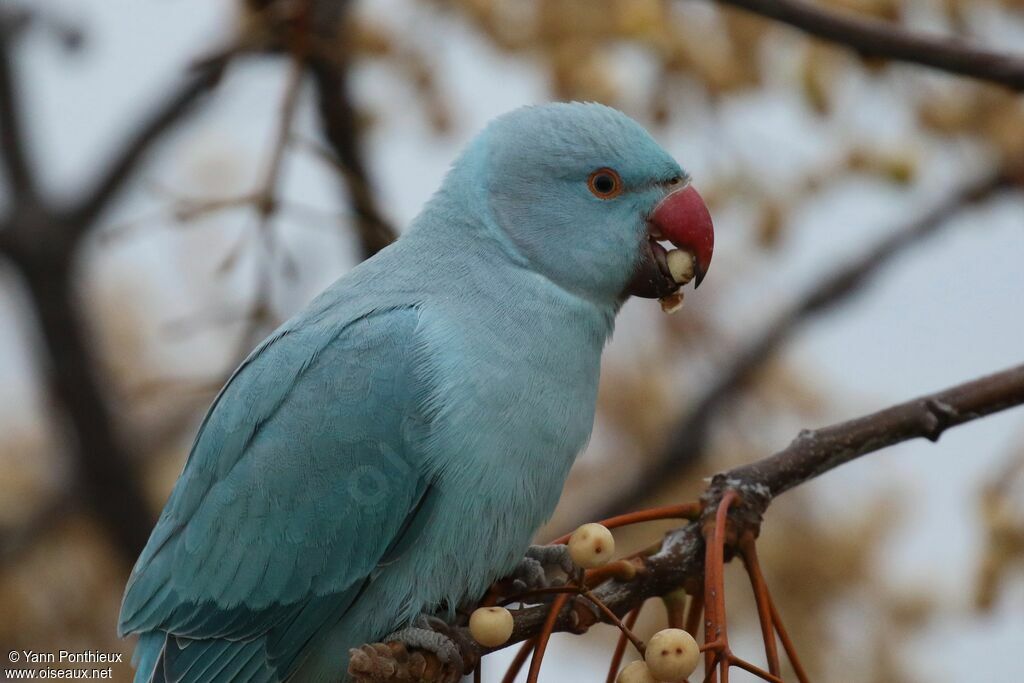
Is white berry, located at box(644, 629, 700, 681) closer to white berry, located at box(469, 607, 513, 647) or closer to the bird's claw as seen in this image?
white berry, located at box(469, 607, 513, 647)

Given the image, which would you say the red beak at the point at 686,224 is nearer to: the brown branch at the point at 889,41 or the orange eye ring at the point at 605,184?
the orange eye ring at the point at 605,184

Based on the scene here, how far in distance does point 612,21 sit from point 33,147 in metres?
2.55

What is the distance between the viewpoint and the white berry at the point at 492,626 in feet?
6.18

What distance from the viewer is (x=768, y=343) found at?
4.45 m

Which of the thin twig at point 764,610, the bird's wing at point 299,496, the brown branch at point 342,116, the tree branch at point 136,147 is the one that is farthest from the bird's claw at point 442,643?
the tree branch at point 136,147

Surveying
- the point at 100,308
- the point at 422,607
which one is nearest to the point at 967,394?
the point at 422,607

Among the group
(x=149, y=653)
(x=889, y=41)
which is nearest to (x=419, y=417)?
(x=149, y=653)

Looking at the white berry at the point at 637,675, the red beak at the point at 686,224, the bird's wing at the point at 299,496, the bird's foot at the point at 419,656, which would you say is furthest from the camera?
the red beak at the point at 686,224

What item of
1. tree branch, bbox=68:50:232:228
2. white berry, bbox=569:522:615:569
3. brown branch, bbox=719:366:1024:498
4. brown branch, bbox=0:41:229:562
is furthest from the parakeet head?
tree branch, bbox=68:50:232:228

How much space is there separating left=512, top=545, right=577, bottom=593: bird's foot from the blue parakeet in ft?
0.27

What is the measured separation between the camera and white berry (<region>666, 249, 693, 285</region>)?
2.41 meters

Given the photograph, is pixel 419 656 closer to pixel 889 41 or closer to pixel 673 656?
pixel 673 656

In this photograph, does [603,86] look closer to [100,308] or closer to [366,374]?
[366,374]

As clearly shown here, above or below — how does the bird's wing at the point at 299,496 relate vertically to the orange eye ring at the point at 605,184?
below
